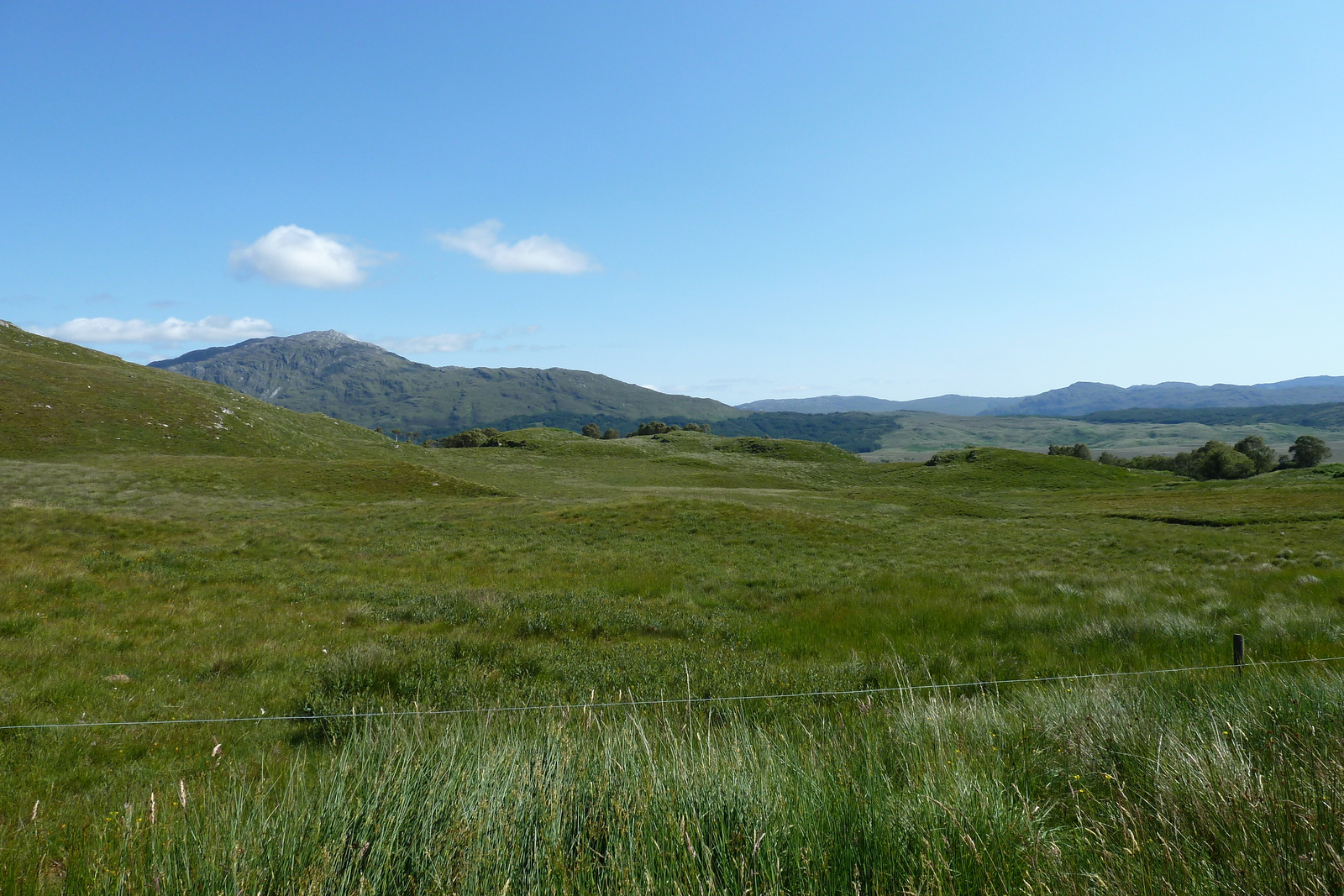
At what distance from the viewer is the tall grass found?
248 cm

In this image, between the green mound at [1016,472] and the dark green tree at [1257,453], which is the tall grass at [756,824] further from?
the dark green tree at [1257,453]

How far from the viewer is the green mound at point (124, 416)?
5122 centimetres

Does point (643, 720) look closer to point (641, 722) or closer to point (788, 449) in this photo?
point (641, 722)

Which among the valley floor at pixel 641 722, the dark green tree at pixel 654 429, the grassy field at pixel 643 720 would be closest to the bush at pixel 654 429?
the dark green tree at pixel 654 429

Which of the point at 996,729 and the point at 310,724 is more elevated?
the point at 996,729

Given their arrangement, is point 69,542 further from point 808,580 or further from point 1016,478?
point 1016,478

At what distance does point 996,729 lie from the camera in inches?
183

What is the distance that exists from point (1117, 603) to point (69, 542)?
81.7ft

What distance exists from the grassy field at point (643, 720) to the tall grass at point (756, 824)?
0.02 metres

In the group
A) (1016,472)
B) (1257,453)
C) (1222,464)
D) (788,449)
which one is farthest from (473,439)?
(1257,453)

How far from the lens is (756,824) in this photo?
9.21 ft

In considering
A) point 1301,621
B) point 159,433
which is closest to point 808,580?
point 1301,621

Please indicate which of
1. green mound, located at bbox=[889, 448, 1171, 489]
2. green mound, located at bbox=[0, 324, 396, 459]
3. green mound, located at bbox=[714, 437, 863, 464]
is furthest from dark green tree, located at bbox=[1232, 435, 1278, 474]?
green mound, located at bbox=[0, 324, 396, 459]

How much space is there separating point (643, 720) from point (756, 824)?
2.30 meters
